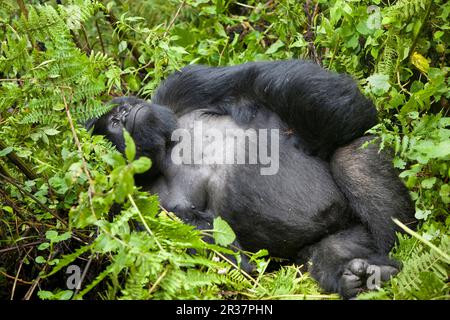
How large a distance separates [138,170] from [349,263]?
123 cm

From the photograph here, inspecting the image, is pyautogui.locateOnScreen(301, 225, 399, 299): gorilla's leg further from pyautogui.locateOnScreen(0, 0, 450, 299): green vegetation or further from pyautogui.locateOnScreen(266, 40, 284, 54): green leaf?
pyautogui.locateOnScreen(266, 40, 284, 54): green leaf

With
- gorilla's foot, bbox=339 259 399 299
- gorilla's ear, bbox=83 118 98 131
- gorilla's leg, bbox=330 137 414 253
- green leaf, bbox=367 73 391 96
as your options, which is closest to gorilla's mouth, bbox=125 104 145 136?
gorilla's ear, bbox=83 118 98 131

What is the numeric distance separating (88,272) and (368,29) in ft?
6.76

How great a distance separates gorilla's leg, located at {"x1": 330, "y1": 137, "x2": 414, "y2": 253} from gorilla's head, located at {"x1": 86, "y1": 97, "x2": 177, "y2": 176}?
0.94m

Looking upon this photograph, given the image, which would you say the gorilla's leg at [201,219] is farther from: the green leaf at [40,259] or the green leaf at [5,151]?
the green leaf at [5,151]

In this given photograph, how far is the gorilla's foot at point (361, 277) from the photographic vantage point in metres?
2.89

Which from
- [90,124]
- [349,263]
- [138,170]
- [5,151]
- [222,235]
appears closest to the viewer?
[138,170]

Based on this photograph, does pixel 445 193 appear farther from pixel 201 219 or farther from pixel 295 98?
pixel 201 219

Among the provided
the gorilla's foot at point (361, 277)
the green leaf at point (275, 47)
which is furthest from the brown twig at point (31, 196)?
the green leaf at point (275, 47)

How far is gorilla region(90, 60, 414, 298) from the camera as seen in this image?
328cm

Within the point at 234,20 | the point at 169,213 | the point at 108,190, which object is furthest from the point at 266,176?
the point at 234,20

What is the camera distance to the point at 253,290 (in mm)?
2928

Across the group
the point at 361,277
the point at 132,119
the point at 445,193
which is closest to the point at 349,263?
the point at 361,277

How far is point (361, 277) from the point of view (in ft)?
9.66
